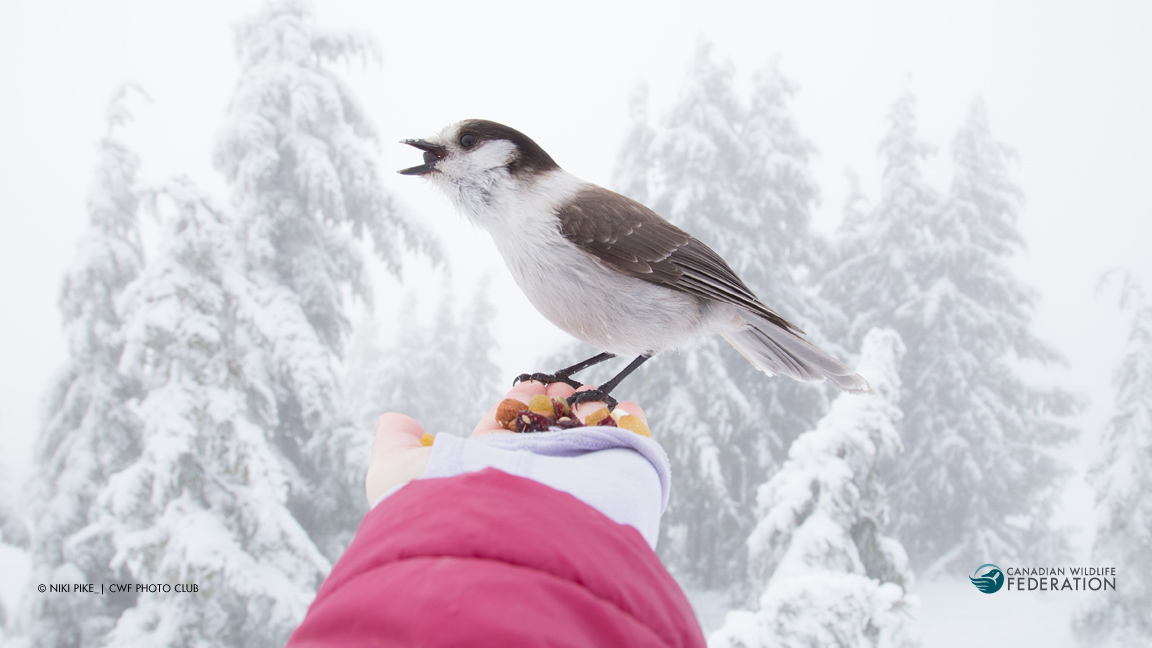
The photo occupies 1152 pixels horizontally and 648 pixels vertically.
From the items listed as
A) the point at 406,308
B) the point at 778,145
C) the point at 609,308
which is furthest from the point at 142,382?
the point at 778,145

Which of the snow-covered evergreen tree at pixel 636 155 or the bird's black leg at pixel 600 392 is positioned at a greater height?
the snow-covered evergreen tree at pixel 636 155

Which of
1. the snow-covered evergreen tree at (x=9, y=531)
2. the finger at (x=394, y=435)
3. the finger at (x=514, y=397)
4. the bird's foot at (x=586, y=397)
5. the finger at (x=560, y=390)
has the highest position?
the finger at (x=394, y=435)

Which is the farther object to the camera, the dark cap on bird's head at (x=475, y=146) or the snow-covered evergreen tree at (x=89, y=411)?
the snow-covered evergreen tree at (x=89, y=411)

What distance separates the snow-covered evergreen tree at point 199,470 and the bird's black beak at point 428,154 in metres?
4.33

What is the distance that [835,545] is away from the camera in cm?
447

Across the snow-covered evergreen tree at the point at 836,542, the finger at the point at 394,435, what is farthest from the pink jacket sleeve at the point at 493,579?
the snow-covered evergreen tree at the point at 836,542

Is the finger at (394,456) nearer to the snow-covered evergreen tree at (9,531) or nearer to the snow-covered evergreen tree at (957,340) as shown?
the snow-covered evergreen tree at (9,531)

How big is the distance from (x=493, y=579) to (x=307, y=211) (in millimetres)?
6624

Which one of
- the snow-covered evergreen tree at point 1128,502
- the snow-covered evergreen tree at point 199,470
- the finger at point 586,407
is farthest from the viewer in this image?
the snow-covered evergreen tree at point 1128,502

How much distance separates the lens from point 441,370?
10734mm

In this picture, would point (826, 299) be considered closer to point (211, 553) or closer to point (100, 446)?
point (211, 553)

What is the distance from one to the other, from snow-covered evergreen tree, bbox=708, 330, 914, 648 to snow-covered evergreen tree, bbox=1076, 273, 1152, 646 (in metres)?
3.76

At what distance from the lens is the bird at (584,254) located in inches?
68.9

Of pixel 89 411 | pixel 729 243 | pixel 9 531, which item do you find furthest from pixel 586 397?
pixel 9 531
